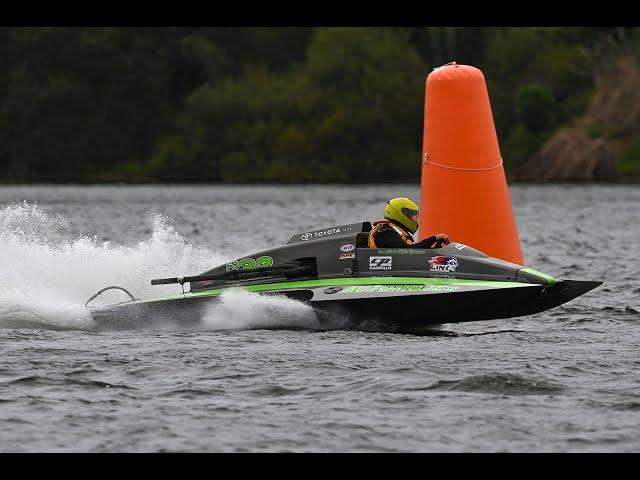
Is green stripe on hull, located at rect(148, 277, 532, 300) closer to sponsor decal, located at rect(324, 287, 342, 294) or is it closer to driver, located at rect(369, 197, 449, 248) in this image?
sponsor decal, located at rect(324, 287, 342, 294)

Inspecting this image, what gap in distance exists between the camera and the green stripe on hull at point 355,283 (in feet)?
Answer: 42.9

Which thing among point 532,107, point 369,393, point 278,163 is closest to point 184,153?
point 278,163

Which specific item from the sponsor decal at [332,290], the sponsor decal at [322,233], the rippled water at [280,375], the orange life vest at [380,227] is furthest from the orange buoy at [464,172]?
the sponsor decal at [332,290]

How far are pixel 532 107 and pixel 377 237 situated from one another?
57721 millimetres

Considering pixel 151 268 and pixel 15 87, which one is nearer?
pixel 151 268

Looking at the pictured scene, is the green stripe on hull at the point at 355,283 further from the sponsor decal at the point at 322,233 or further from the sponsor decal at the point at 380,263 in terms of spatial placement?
the sponsor decal at the point at 322,233

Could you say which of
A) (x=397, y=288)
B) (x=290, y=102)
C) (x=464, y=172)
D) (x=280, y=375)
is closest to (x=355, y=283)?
(x=397, y=288)

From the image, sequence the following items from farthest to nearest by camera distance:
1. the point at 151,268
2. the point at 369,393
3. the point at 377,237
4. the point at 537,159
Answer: the point at 537,159 < the point at 151,268 < the point at 377,237 < the point at 369,393

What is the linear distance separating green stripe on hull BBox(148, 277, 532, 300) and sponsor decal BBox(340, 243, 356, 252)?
1.02 ft

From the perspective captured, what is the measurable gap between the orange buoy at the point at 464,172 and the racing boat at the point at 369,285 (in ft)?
5.10

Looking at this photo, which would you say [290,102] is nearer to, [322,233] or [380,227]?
[322,233]

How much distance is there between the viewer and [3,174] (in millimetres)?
82438

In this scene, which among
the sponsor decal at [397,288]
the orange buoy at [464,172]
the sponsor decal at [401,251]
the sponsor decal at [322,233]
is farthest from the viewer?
the orange buoy at [464,172]
